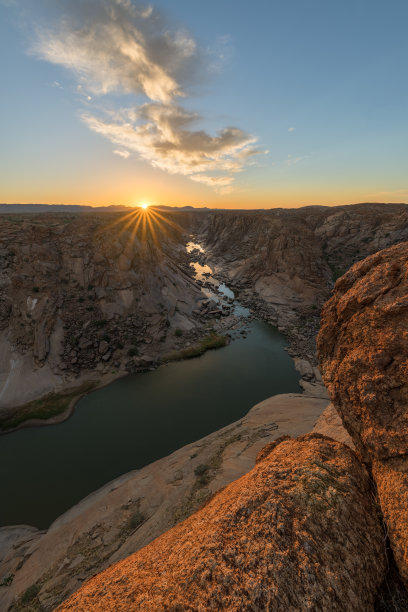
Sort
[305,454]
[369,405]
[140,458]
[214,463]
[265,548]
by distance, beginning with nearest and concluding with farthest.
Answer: [265,548], [369,405], [305,454], [214,463], [140,458]

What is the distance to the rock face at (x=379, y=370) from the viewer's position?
4512 millimetres

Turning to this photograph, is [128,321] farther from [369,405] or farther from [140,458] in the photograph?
[369,405]

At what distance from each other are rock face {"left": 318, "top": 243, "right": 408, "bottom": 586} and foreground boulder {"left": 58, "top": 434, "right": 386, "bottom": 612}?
0.55m

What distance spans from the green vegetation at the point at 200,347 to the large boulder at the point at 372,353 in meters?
22.1

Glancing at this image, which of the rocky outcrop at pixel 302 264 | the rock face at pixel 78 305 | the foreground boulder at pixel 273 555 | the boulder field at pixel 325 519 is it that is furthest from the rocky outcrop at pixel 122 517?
the rocky outcrop at pixel 302 264

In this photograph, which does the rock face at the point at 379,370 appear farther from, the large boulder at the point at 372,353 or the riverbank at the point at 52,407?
the riverbank at the point at 52,407

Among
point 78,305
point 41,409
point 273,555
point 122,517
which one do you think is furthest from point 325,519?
point 78,305

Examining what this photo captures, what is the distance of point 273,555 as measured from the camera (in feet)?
13.4

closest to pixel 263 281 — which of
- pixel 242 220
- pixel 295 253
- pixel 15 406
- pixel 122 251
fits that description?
pixel 295 253

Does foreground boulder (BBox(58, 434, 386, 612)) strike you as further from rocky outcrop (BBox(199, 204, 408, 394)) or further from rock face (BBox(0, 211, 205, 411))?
rocky outcrop (BBox(199, 204, 408, 394))

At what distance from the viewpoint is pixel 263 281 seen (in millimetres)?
46812

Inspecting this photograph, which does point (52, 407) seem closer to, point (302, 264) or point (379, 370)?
point (379, 370)

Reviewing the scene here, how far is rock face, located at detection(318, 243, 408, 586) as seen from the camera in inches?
178

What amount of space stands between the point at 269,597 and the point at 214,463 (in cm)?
1081
